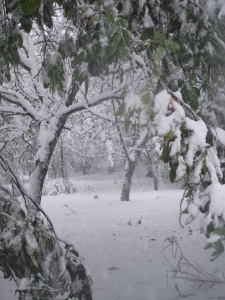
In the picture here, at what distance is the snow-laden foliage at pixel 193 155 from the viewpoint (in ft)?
4.89

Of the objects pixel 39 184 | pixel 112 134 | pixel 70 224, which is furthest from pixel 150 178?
pixel 39 184

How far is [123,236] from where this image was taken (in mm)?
6945

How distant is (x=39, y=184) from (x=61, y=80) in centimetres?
380

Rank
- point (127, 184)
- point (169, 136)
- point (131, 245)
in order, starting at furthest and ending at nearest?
point (127, 184) → point (131, 245) → point (169, 136)

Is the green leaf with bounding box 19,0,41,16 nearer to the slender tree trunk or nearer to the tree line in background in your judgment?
the tree line in background

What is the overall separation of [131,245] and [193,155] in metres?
5.11

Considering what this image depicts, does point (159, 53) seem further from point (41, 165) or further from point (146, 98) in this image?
point (41, 165)

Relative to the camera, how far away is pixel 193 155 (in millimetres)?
1530

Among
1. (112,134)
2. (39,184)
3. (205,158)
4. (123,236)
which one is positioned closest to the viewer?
(205,158)

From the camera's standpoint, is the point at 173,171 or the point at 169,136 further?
the point at 173,171

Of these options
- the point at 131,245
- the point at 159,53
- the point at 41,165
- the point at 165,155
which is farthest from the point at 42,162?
the point at 159,53

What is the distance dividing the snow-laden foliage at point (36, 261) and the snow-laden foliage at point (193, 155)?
1.19 m

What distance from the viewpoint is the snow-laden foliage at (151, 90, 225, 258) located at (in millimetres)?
1489

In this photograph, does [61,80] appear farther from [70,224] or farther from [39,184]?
[70,224]
